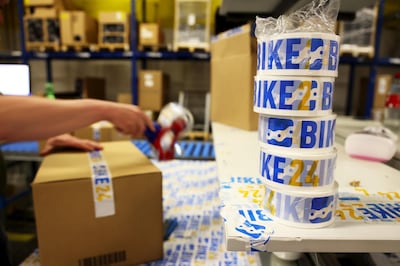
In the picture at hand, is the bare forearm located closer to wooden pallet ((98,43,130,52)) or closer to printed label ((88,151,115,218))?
printed label ((88,151,115,218))

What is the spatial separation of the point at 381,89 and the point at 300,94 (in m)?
2.96

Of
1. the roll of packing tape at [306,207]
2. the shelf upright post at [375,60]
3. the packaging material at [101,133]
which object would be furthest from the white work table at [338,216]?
the shelf upright post at [375,60]

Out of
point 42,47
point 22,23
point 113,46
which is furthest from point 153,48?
point 22,23

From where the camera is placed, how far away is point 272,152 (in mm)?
445

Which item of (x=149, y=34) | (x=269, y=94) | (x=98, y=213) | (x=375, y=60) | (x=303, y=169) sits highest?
(x=149, y=34)

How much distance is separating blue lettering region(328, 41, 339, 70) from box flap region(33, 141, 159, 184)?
536 millimetres

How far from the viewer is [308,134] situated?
16.8 inches

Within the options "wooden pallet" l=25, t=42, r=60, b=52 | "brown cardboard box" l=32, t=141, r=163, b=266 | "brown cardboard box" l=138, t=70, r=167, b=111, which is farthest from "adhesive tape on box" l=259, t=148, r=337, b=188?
"wooden pallet" l=25, t=42, r=60, b=52

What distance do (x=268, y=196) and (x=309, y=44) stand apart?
0.77ft

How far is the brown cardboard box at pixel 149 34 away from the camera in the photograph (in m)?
2.94

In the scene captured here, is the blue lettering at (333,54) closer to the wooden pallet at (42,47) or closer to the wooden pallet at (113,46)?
the wooden pallet at (113,46)

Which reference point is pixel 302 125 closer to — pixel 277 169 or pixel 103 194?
pixel 277 169

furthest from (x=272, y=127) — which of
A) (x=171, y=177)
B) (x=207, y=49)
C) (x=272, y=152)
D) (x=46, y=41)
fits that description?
(x=46, y=41)

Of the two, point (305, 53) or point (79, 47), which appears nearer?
point (305, 53)
